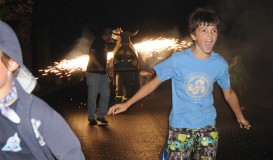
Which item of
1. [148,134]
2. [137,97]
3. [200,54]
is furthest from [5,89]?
[148,134]

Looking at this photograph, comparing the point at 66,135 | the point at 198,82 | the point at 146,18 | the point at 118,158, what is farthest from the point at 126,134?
the point at 146,18

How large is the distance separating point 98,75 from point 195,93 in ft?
19.5

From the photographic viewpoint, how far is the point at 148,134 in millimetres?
9562

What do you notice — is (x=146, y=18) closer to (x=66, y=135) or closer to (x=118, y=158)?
(x=118, y=158)

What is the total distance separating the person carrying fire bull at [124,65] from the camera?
1332cm

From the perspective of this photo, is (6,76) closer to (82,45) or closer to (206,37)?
(206,37)

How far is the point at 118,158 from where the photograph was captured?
7605mm

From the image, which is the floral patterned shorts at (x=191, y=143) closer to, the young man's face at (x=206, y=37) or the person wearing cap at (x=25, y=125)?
the young man's face at (x=206, y=37)

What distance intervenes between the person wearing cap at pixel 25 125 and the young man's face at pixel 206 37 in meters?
2.30

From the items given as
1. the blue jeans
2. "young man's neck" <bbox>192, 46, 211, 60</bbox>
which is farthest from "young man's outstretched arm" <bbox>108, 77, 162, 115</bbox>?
the blue jeans

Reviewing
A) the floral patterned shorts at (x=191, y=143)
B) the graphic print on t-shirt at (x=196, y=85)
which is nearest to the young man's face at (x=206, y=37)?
the graphic print on t-shirt at (x=196, y=85)

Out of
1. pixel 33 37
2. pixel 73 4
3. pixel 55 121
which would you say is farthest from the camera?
pixel 33 37

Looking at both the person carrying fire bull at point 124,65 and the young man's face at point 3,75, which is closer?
the young man's face at point 3,75

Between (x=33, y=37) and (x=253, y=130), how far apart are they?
83.7 feet
